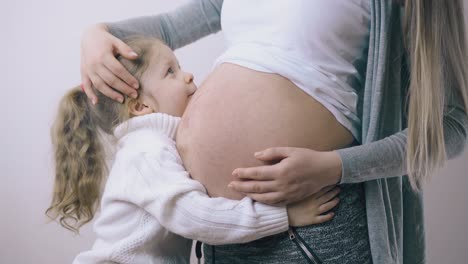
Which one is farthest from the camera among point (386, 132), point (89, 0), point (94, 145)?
point (89, 0)

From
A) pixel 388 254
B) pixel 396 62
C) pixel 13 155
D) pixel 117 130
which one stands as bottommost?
pixel 13 155

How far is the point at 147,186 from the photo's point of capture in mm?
833

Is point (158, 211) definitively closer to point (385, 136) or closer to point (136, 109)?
point (136, 109)

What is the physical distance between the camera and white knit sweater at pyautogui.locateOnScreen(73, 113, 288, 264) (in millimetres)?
810

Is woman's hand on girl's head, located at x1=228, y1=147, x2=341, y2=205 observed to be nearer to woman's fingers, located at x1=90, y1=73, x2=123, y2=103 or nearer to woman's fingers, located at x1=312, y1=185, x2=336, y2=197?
woman's fingers, located at x1=312, y1=185, x2=336, y2=197

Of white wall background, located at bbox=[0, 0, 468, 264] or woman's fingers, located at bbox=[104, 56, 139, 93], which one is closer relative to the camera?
woman's fingers, located at bbox=[104, 56, 139, 93]

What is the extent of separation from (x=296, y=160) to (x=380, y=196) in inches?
7.2

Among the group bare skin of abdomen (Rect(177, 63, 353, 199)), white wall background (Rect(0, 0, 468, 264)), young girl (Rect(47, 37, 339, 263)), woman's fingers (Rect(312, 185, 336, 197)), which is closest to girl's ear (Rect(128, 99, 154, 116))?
young girl (Rect(47, 37, 339, 263))

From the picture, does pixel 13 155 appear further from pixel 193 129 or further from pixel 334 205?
pixel 334 205

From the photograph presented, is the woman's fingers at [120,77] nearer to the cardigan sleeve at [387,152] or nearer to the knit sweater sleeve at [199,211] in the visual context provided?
the knit sweater sleeve at [199,211]

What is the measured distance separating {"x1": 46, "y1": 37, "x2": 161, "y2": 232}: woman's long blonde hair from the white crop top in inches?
9.1

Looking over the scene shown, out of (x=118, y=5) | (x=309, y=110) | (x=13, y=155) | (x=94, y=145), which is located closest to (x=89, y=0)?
(x=118, y=5)

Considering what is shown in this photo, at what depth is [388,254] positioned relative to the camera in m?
0.86

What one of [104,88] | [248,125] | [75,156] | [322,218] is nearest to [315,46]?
[248,125]
